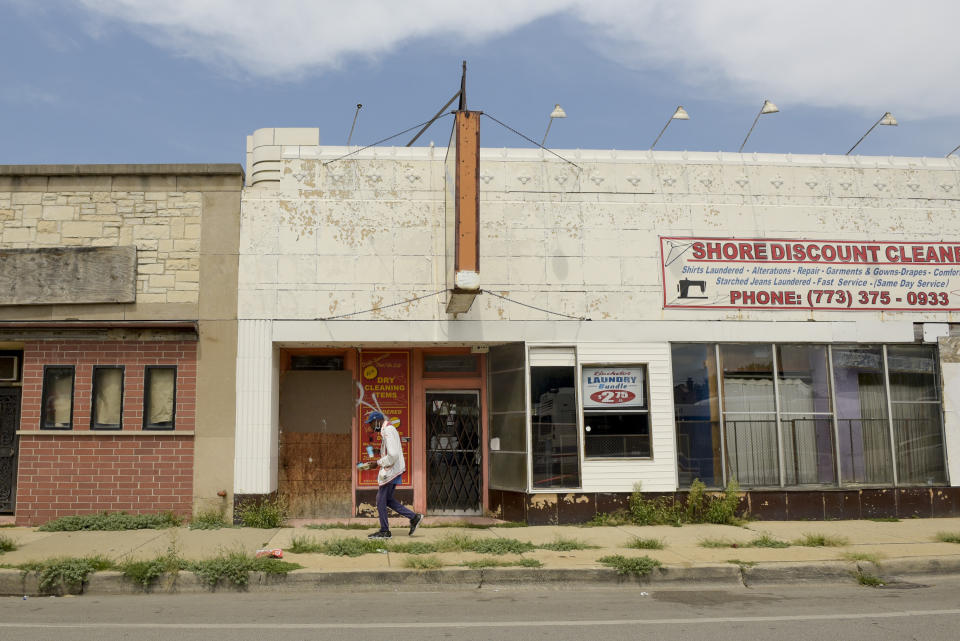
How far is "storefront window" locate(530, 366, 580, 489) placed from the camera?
12.9 meters

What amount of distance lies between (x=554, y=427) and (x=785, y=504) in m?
3.94

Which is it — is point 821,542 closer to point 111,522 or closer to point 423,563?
point 423,563

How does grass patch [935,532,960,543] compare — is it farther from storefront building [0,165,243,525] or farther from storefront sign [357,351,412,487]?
storefront building [0,165,243,525]

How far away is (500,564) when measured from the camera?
932 centimetres

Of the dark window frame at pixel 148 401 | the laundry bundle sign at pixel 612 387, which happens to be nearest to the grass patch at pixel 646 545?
the laundry bundle sign at pixel 612 387

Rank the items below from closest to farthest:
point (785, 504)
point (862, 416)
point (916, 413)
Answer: point (785, 504) < point (862, 416) < point (916, 413)

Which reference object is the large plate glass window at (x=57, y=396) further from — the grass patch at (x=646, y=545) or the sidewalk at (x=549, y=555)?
the grass patch at (x=646, y=545)

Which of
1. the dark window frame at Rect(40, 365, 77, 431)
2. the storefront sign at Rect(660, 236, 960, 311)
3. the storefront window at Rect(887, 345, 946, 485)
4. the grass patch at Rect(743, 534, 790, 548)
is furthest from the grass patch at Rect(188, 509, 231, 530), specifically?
the storefront window at Rect(887, 345, 946, 485)

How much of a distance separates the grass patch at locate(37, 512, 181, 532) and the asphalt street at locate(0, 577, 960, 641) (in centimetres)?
354

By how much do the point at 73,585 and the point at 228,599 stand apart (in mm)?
1715

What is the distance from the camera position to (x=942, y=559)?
32.5 feet

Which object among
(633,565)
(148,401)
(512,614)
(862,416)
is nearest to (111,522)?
(148,401)

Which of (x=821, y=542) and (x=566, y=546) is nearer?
(x=566, y=546)

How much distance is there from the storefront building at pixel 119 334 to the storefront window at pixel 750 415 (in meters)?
7.90
